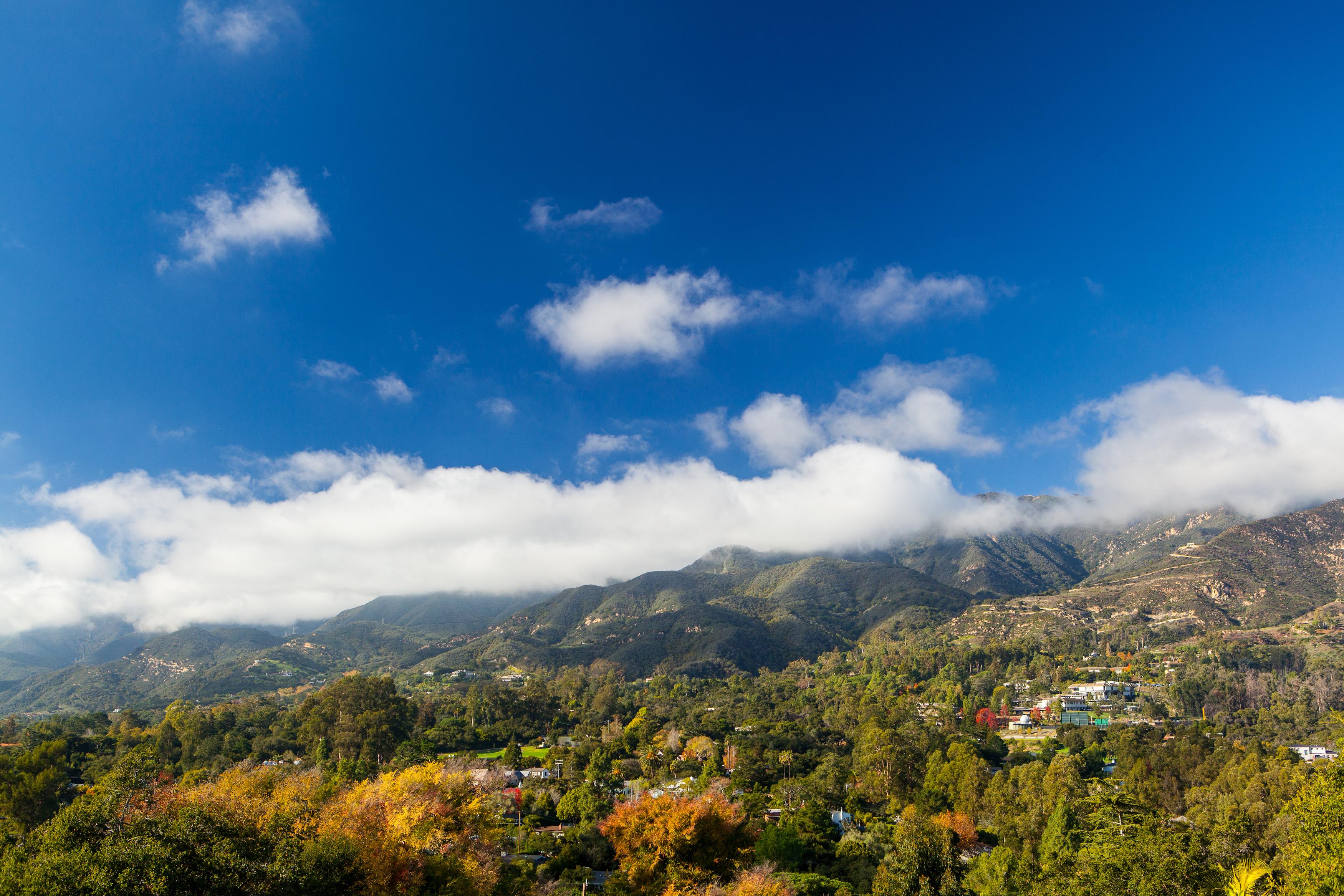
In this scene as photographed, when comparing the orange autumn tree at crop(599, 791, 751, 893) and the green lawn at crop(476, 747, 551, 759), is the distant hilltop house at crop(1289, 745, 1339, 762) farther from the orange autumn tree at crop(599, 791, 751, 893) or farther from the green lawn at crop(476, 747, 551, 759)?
the green lawn at crop(476, 747, 551, 759)

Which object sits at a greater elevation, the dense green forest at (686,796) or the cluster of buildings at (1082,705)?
the dense green forest at (686,796)

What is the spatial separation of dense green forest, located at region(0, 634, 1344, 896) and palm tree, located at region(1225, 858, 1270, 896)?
0.83 ft

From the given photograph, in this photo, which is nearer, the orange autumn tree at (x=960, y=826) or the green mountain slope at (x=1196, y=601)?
the orange autumn tree at (x=960, y=826)

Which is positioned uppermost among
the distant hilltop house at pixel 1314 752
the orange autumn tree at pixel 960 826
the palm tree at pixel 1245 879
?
the palm tree at pixel 1245 879

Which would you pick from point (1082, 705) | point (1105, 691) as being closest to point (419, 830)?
point (1082, 705)

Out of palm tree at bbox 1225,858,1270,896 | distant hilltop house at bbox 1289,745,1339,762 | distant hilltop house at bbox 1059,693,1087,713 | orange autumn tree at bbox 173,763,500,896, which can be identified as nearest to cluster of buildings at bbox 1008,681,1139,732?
distant hilltop house at bbox 1059,693,1087,713

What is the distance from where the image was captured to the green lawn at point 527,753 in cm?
8275

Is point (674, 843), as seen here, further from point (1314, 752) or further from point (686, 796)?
point (1314, 752)

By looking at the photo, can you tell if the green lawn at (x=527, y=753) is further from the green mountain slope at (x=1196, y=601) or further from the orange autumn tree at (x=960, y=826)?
the green mountain slope at (x=1196, y=601)

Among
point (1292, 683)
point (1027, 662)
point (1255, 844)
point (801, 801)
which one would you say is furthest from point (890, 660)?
→ point (1255, 844)

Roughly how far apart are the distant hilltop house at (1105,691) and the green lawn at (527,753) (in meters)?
96.7

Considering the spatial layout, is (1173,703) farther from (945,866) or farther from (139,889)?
(139,889)

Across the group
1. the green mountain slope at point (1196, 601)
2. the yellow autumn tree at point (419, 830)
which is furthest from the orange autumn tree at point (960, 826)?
the green mountain slope at point (1196, 601)

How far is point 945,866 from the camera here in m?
32.8
